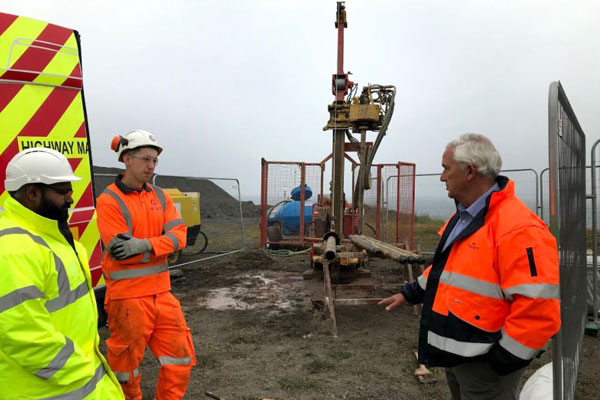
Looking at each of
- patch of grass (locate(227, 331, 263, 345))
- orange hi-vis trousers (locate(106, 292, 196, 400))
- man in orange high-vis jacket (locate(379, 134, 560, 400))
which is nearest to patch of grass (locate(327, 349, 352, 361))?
patch of grass (locate(227, 331, 263, 345))

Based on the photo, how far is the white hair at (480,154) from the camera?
2064 millimetres

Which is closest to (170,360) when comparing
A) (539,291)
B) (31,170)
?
(31,170)

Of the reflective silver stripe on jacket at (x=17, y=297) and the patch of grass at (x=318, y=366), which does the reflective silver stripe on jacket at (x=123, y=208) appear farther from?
the patch of grass at (x=318, y=366)

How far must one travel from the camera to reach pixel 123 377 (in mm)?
2936

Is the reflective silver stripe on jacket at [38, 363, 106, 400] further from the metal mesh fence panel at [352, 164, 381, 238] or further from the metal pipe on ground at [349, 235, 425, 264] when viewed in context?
the metal mesh fence panel at [352, 164, 381, 238]

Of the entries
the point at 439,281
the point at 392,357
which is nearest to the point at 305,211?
the point at 392,357

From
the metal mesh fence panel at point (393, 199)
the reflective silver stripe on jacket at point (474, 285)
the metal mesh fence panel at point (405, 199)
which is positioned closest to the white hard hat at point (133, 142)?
the reflective silver stripe on jacket at point (474, 285)

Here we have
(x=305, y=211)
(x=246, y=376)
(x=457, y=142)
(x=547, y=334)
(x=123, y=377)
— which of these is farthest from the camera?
(x=305, y=211)

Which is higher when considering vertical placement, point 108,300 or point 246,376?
point 108,300

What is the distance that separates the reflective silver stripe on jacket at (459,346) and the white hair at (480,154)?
2.64 ft

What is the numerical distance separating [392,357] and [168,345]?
2.59 m

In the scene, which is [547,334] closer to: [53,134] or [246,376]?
[246,376]

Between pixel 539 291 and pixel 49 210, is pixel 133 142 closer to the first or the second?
pixel 49 210

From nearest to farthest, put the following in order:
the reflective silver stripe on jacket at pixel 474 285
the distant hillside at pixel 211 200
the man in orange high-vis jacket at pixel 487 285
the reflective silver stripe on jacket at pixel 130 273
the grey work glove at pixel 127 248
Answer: the man in orange high-vis jacket at pixel 487 285
the reflective silver stripe on jacket at pixel 474 285
the grey work glove at pixel 127 248
the reflective silver stripe on jacket at pixel 130 273
the distant hillside at pixel 211 200
